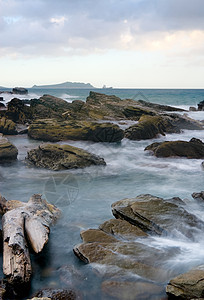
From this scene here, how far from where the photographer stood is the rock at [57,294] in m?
4.34

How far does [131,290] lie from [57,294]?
1.17 metres

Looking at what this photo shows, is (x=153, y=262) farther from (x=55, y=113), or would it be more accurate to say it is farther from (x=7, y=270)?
(x=55, y=113)

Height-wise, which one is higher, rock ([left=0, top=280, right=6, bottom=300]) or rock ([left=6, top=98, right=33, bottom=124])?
rock ([left=6, top=98, right=33, bottom=124])

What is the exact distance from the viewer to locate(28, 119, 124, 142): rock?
60.7 feet

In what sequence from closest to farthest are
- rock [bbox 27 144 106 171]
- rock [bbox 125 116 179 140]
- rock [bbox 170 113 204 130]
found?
rock [bbox 27 144 106 171]
rock [bbox 125 116 179 140]
rock [bbox 170 113 204 130]

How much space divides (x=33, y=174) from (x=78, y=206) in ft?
13.0

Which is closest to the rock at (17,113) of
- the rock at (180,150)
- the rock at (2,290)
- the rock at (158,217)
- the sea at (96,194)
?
the sea at (96,194)

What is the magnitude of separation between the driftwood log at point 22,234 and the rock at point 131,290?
4.48 ft

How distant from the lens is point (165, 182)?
10906mm

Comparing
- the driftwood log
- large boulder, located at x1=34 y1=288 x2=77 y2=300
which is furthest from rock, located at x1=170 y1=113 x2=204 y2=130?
large boulder, located at x1=34 y1=288 x2=77 y2=300

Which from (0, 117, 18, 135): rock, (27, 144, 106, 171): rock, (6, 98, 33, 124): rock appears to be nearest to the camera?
(27, 144, 106, 171): rock

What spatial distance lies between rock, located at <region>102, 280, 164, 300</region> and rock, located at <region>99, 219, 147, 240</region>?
1.29 m

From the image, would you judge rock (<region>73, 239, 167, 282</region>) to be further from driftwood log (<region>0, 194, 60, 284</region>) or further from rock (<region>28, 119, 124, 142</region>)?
rock (<region>28, 119, 124, 142</region>)

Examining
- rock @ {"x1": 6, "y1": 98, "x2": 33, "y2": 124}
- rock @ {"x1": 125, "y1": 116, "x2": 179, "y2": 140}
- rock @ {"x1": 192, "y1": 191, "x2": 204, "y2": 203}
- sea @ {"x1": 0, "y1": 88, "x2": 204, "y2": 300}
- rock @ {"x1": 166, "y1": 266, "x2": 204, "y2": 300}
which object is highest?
rock @ {"x1": 6, "y1": 98, "x2": 33, "y2": 124}
